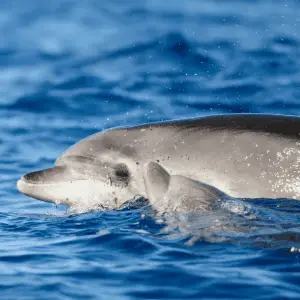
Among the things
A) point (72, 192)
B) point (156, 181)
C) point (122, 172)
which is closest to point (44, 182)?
point (72, 192)

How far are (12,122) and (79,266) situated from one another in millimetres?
9280

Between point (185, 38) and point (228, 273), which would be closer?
point (228, 273)

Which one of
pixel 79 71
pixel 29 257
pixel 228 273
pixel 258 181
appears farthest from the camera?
pixel 79 71

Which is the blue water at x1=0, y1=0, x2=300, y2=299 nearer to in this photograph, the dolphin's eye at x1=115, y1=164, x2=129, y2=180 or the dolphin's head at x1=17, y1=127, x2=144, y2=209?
the dolphin's head at x1=17, y1=127, x2=144, y2=209

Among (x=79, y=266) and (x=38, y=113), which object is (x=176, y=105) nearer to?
(x=38, y=113)

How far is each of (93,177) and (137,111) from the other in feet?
24.1

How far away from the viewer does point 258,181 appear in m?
8.42

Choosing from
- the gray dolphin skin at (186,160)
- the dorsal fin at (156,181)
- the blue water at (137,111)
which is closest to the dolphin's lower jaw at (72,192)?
the gray dolphin skin at (186,160)

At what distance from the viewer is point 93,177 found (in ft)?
29.5

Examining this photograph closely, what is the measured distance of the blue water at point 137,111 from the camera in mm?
6730

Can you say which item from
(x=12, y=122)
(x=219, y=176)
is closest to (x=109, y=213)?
(x=219, y=176)

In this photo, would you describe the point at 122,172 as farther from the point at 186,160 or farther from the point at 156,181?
the point at 186,160

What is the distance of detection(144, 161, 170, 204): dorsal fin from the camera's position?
8.31 meters

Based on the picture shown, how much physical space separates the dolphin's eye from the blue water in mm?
382
